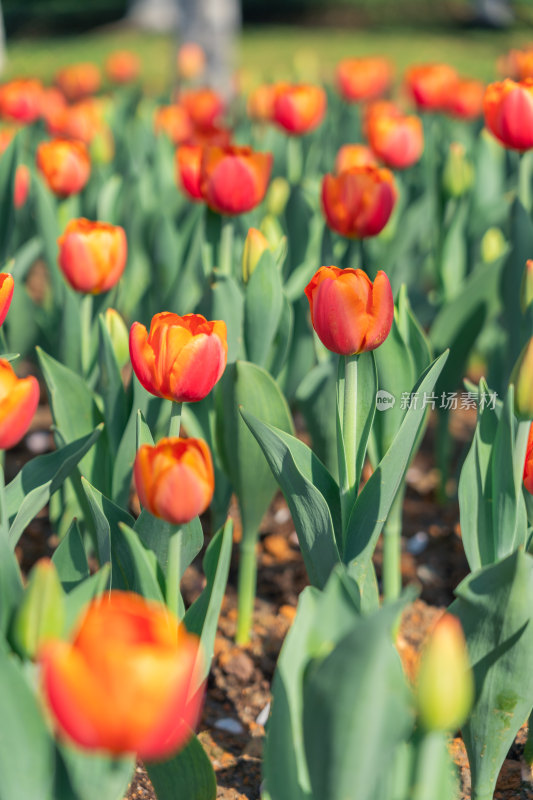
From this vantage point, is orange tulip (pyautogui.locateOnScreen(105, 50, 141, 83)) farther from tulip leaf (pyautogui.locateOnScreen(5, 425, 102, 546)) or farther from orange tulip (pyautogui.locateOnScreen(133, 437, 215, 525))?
orange tulip (pyautogui.locateOnScreen(133, 437, 215, 525))

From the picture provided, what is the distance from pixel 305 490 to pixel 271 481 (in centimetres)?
46

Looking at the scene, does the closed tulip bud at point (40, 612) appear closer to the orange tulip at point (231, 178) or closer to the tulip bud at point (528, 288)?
the tulip bud at point (528, 288)

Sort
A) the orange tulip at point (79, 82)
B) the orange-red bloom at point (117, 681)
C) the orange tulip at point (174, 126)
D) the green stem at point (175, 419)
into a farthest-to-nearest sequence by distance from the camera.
Answer: 1. the orange tulip at point (79, 82)
2. the orange tulip at point (174, 126)
3. the green stem at point (175, 419)
4. the orange-red bloom at point (117, 681)

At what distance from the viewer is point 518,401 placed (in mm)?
1180

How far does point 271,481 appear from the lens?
179 centimetres

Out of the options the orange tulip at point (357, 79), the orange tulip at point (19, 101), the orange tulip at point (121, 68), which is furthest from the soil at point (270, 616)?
the orange tulip at point (121, 68)

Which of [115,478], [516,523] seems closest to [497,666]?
[516,523]

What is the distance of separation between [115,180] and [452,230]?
104 cm

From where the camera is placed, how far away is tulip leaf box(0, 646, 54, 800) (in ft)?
3.06

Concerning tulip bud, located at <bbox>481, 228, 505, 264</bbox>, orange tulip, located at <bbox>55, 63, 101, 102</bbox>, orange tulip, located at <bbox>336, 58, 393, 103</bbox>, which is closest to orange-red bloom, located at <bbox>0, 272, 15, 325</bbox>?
tulip bud, located at <bbox>481, 228, 505, 264</bbox>

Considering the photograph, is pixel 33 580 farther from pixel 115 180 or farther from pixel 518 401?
pixel 115 180

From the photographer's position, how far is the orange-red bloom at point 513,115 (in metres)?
1.92

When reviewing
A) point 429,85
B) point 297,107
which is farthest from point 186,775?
point 429,85

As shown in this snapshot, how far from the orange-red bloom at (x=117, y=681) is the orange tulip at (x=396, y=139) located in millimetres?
2047
